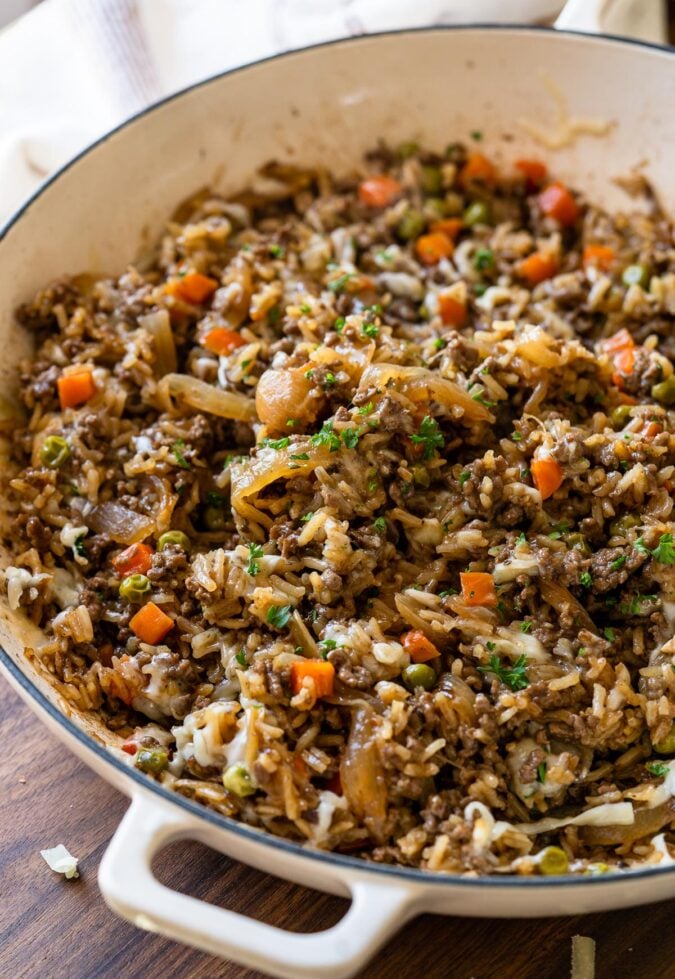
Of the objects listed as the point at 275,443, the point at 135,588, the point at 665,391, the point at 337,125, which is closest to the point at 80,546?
the point at 135,588

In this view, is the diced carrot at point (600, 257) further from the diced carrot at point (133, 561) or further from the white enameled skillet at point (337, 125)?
the diced carrot at point (133, 561)

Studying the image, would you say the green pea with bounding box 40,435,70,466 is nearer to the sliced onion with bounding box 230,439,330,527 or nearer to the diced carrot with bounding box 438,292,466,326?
the sliced onion with bounding box 230,439,330,527

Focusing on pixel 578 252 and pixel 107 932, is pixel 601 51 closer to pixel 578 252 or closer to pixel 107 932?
pixel 578 252

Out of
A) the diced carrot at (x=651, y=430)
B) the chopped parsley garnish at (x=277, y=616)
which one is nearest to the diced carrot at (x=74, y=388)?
the chopped parsley garnish at (x=277, y=616)

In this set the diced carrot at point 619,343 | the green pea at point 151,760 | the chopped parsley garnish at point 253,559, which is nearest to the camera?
the green pea at point 151,760

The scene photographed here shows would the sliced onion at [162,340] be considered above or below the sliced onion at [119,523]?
above

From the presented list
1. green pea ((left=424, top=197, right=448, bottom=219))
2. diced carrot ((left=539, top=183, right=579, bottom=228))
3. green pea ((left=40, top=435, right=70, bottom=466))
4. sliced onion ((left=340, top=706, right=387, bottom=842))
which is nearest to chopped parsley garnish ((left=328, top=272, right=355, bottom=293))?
green pea ((left=424, top=197, right=448, bottom=219))

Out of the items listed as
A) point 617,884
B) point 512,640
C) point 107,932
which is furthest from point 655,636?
point 107,932
